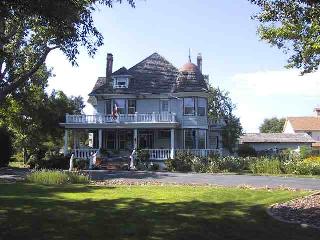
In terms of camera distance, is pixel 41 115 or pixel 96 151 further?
pixel 41 115

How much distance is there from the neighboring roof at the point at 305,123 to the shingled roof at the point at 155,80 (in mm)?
48721

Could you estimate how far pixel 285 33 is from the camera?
19344 mm

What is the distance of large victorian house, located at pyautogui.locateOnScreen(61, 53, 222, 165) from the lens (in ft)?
146

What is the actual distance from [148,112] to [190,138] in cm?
448

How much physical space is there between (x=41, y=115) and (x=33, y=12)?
40.9 metres

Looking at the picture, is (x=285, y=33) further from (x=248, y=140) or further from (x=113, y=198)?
(x=248, y=140)

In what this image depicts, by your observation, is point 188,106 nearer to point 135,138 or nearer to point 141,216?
point 135,138

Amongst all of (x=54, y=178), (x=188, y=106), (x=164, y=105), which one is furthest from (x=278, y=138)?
(x=54, y=178)

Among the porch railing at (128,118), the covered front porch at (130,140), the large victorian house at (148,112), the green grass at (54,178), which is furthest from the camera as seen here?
the covered front porch at (130,140)

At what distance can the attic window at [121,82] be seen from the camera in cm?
4719

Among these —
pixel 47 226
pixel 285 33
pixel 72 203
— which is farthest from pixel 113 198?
pixel 285 33

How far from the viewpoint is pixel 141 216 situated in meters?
12.8

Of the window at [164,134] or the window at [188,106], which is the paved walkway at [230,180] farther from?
the window at [164,134]

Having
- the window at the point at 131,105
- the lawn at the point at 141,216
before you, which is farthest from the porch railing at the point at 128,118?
the lawn at the point at 141,216
